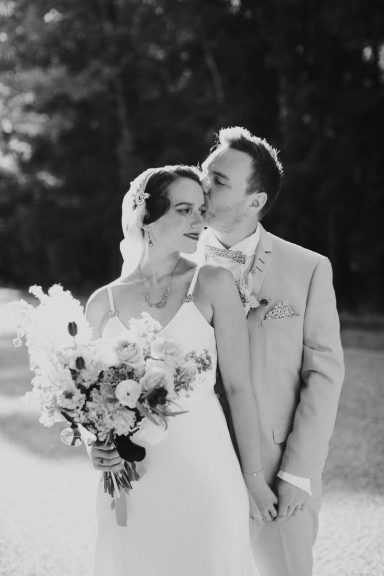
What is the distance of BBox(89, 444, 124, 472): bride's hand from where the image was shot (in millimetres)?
2324

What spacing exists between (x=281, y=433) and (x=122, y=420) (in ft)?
2.60

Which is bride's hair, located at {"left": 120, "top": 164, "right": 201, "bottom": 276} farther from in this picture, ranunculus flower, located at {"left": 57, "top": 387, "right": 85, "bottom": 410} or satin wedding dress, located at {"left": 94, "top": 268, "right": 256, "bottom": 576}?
ranunculus flower, located at {"left": 57, "top": 387, "right": 85, "bottom": 410}

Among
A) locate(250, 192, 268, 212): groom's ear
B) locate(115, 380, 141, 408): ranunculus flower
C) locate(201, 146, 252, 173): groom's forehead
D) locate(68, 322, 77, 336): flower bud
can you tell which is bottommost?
locate(115, 380, 141, 408): ranunculus flower

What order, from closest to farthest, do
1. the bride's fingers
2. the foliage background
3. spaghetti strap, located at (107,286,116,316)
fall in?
the bride's fingers
spaghetti strap, located at (107,286,116,316)
the foliage background

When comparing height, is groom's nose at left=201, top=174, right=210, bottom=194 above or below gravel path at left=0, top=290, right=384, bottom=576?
above

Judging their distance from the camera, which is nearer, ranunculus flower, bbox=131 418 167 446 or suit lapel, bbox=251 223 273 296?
ranunculus flower, bbox=131 418 167 446

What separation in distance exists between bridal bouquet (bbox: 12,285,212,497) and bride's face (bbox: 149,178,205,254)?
1.53 feet

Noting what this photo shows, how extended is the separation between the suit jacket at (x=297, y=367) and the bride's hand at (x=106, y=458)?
62cm

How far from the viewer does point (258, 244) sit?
2.82 meters

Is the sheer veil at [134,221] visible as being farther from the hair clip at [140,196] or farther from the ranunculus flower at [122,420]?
the ranunculus flower at [122,420]

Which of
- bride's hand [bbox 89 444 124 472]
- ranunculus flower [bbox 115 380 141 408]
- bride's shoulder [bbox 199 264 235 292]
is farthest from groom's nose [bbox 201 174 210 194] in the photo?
bride's hand [bbox 89 444 124 472]

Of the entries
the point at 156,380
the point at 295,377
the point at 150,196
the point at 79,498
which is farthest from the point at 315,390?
the point at 79,498

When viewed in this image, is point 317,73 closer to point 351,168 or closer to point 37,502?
point 351,168

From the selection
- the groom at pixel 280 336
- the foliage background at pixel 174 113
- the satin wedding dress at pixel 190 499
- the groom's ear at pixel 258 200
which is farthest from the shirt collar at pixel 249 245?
the foliage background at pixel 174 113
